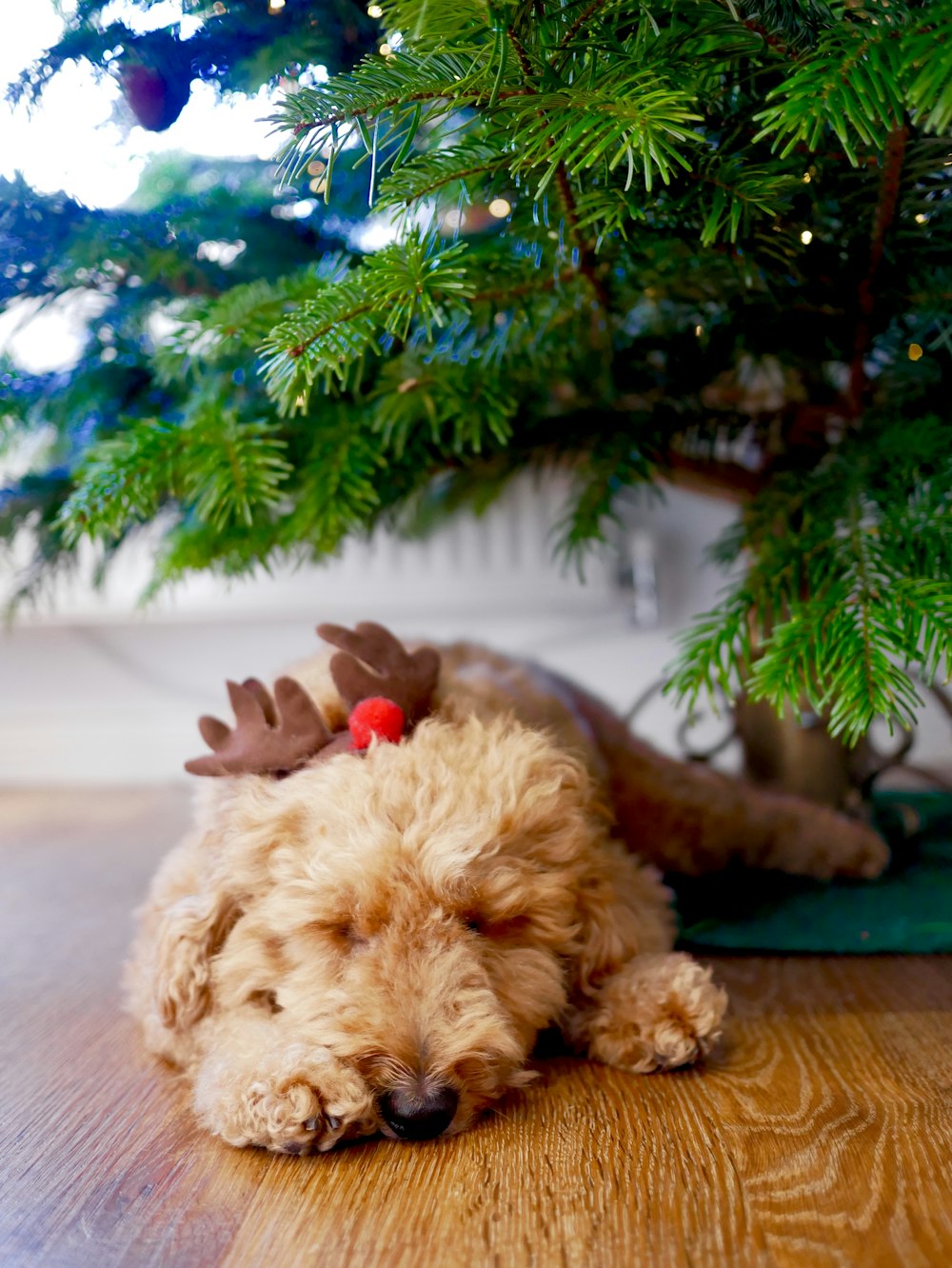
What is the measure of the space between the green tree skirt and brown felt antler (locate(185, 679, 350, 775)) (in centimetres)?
65

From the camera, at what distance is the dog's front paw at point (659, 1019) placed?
39.1 inches

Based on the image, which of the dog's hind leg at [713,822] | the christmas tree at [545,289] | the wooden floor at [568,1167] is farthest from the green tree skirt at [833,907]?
the christmas tree at [545,289]

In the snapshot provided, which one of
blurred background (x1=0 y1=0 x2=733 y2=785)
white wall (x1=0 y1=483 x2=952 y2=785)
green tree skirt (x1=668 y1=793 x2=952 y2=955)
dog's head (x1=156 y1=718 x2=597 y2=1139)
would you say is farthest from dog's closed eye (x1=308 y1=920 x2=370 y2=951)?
white wall (x1=0 y1=483 x2=952 y2=785)

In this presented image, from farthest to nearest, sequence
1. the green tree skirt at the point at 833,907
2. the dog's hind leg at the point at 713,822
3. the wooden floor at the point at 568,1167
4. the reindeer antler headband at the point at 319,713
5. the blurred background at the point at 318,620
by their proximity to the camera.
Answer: the blurred background at the point at 318,620, the dog's hind leg at the point at 713,822, the green tree skirt at the point at 833,907, the reindeer antler headband at the point at 319,713, the wooden floor at the point at 568,1167

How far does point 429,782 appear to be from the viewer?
98 centimetres

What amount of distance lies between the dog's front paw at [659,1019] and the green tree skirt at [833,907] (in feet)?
1.16

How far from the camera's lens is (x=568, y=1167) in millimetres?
823

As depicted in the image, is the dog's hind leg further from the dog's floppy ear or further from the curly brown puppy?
the dog's floppy ear

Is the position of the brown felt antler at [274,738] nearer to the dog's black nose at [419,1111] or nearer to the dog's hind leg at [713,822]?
the dog's black nose at [419,1111]

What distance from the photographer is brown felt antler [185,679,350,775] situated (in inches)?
42.1

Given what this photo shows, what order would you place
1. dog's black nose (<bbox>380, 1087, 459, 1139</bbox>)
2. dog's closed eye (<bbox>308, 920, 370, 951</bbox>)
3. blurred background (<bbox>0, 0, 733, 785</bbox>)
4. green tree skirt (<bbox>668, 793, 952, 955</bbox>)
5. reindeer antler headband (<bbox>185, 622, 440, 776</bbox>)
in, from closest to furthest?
dog's black nose (<bbox>380, 1087, 459, 1139</bbox>)
dog's closed eye (<bbox>308, 920, 370, 951</bbox>)
reindeer antler headband (<bbox>185, 622, 440, 776</bbox>)
green tree skirt (<bbox>668, 793, 952, 955</bbox>)
blurred background (<bbox>0, 0, 733, 785</bbox>)

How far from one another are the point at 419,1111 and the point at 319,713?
1.40ft

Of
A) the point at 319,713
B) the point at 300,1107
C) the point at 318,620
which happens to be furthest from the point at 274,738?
the point at 318,620

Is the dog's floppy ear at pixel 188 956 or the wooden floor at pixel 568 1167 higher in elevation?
the dog's floppy ear at pixel 188 956
